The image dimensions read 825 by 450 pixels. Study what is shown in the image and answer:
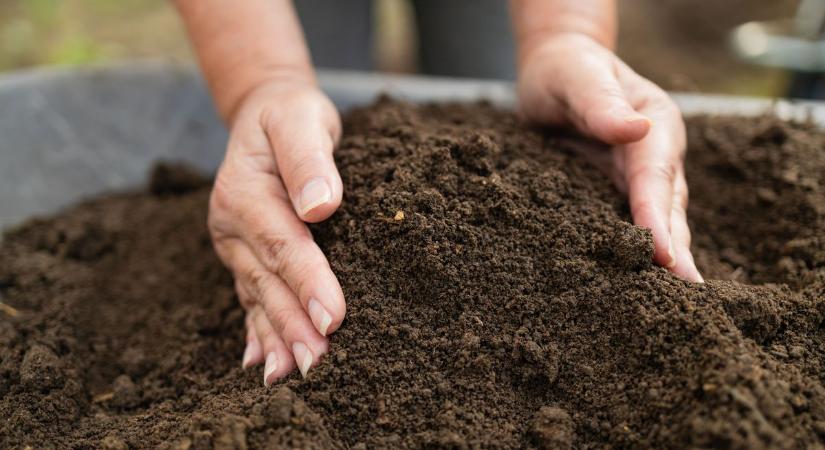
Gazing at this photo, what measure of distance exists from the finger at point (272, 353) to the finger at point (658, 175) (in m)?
0.68

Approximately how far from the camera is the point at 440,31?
7.59ft

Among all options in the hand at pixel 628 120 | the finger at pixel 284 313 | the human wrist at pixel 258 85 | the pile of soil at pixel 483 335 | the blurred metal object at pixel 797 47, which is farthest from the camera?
the blurred metal object at pixel 797 47

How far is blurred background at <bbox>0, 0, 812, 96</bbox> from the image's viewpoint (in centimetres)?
338

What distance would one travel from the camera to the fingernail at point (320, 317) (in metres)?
0.98

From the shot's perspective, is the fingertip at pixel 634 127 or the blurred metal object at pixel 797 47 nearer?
the fingertip at pixel 634 127

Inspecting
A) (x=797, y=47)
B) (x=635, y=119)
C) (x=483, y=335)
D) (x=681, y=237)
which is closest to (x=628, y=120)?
(x=635, y=119)

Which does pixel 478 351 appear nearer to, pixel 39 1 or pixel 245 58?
pixel 245 58

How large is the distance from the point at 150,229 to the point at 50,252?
25 cm

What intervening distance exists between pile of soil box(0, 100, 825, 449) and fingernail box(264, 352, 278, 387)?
0.13 ft

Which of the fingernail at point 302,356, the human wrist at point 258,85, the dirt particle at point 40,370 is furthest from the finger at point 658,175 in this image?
the dirt particle at point 40,370

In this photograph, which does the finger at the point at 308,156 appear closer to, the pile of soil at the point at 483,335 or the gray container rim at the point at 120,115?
the pile of soil at the point at 483,335

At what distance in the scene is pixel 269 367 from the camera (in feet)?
3.42

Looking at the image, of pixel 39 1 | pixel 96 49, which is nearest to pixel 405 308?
pixel 96 49

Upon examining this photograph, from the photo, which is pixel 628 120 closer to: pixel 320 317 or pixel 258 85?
pixel 320 317
